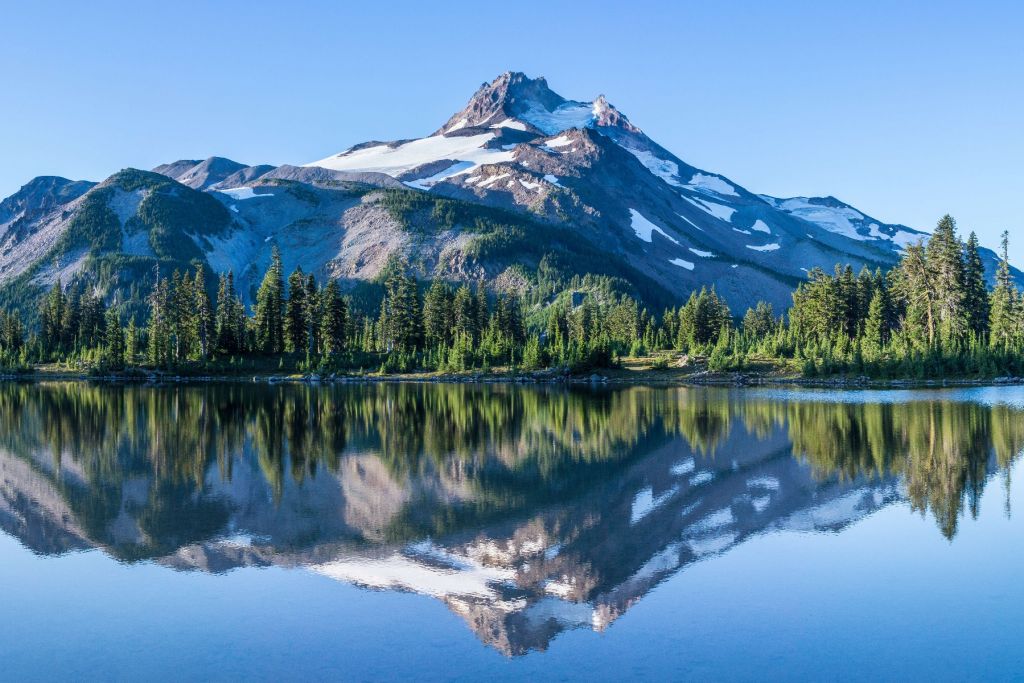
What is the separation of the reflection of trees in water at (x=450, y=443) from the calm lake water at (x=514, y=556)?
0.24 m

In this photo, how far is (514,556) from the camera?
2072 centimetres

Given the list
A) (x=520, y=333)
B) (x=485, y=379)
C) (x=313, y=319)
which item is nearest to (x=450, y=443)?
(x=485, y=379)

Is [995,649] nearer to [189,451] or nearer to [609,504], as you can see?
[609,504]

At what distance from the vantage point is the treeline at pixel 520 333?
320 feet

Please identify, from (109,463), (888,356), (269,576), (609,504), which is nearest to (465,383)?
(888,356)

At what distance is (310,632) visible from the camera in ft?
51.9

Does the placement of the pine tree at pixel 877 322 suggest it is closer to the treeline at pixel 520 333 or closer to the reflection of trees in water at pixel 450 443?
the treeline at pixel 520 333

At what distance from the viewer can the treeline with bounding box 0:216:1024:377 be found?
3846 inches

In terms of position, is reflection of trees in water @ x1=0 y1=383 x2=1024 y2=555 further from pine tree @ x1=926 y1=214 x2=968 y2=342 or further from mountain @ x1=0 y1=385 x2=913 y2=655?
pine tree @ x1=926 y1=214 x2=968 y2=342

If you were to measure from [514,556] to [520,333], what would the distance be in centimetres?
11922

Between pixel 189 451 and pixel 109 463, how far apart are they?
3983 mm

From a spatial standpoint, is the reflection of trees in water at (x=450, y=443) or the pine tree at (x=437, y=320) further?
the pine tree at (x=437, y=320)

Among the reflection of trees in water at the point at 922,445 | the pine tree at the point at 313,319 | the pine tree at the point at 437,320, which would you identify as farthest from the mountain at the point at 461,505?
the pine tree at the point at 437,320

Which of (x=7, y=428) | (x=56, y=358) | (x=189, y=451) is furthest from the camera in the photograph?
(x=56, y=358)
